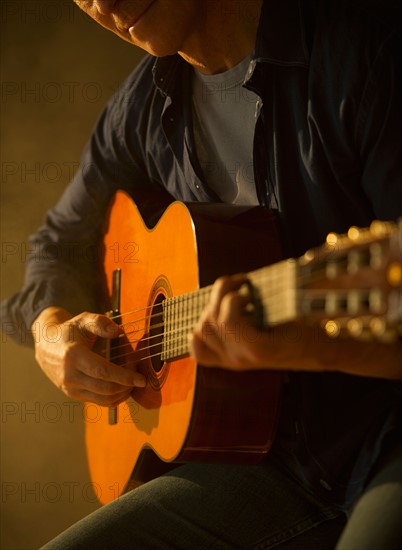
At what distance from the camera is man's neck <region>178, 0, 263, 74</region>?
1276mm

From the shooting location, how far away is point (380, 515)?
0.92 meters

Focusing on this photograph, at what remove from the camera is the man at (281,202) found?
3.10 ft

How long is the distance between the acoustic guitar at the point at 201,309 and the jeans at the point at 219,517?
0.06 meters

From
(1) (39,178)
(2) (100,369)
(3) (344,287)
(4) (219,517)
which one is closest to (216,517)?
(4) (219,517)

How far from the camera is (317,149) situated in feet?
3.57

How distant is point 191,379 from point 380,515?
1.14 feet

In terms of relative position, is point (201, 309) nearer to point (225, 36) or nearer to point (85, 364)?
point (85, 364)

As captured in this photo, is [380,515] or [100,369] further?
[100,369]

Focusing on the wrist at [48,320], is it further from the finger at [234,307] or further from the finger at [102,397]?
the finger at [234,307]

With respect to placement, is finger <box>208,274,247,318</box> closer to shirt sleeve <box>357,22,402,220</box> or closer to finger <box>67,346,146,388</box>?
shirt sleeve <box>357,22,402,220</box>

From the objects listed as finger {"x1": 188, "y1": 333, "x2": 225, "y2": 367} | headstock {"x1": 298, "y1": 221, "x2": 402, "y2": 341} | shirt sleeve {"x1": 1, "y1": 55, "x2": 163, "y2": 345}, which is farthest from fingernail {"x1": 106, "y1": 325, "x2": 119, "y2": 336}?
headstock {"x1": 298, "y1": 221, "x2": 402, "y2": 341}

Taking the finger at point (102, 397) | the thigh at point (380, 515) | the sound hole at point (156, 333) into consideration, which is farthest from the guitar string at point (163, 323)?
the thigh at point (380, 515)

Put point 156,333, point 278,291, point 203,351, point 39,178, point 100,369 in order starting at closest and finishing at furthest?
point 278,291, point 203,351, point 156,333, point 100,369, point 39,178

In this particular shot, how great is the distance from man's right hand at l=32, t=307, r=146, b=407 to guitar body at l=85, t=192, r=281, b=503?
32 millimetres
